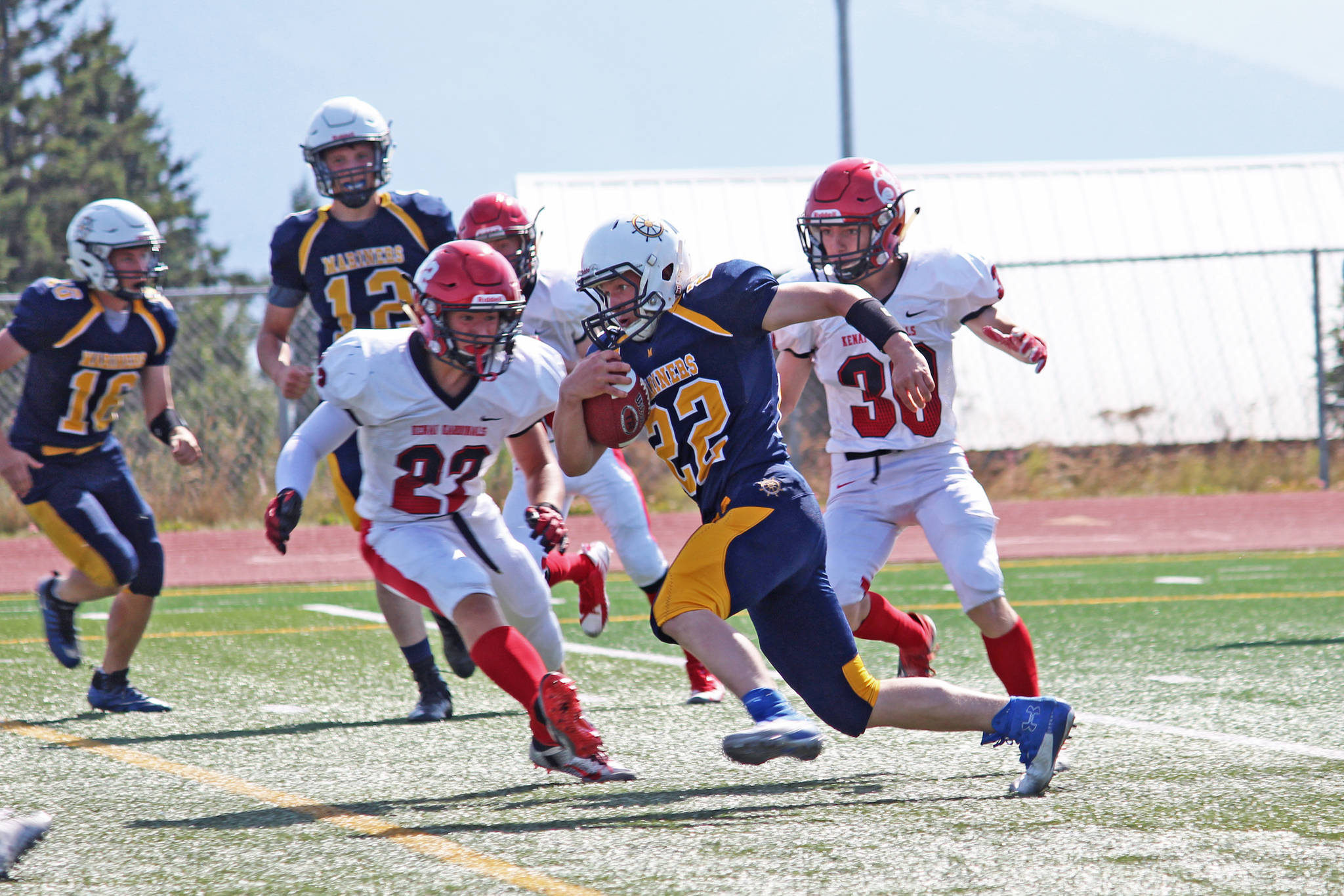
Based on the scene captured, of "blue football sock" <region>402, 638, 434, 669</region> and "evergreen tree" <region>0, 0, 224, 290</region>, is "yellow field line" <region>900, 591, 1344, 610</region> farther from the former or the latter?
"evergreen tree" <region>0, 0, 224, 290</region>

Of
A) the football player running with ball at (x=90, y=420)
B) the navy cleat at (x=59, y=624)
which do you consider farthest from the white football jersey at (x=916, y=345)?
the navy cleat at (x=59, y=624)

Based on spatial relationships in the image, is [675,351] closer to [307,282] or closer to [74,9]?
[307,282]

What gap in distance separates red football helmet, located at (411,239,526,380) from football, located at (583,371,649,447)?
1.54ft

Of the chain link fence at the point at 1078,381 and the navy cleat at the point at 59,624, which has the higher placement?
the chain link fence at the point at 1078,381

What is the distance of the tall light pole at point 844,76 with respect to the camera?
15.0 meters

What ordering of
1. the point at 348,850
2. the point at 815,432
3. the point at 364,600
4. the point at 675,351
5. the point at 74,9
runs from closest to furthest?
the point at 348,850 < the point at 675,351 < the point at 364,600 < the point at 815,432 < the point at 74,9

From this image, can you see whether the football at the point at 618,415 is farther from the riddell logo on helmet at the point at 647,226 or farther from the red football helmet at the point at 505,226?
the red football helmet at the point at 505,226

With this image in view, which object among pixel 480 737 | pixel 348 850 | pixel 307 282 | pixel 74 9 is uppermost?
pixel 74 9

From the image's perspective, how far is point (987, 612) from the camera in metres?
4.33

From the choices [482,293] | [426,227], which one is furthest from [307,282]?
[482,293]

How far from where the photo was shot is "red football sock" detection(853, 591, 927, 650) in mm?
4668

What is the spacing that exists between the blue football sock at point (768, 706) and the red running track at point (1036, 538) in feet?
24.1

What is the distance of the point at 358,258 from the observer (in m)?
5.69

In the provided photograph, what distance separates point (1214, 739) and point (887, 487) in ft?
3.90
